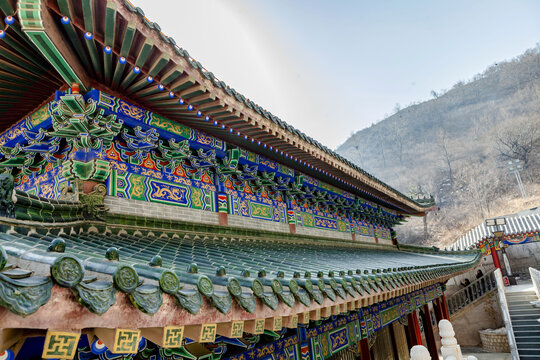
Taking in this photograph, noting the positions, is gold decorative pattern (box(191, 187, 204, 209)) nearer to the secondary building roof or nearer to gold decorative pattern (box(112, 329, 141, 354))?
gold decorative pattern (box(112, 329, 141, 354))

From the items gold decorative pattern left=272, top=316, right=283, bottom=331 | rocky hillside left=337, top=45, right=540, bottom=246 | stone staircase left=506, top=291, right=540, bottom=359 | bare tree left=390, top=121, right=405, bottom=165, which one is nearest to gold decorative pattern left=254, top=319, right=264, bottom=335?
gold decorative pattern left=272, top=316, right=283, bottom=331

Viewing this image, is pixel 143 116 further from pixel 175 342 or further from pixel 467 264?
pixel 467 264

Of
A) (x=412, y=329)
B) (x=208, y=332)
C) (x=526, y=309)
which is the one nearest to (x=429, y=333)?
(x=412, y=329)

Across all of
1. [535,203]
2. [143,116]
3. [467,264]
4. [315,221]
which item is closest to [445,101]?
[535,203]

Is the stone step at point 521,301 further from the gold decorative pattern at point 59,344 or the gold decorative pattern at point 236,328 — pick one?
the gold decorative pattern at point 59,344

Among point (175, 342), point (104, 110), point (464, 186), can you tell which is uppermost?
point (464, 186)

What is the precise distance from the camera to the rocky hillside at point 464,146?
147 ft

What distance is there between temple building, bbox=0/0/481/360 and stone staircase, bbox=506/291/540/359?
959 cm

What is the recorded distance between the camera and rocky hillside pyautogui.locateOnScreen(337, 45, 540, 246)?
1766 inches

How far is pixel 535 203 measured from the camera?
37812 millimetres

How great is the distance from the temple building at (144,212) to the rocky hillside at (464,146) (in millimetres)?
34761

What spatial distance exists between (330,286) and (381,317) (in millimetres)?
4213

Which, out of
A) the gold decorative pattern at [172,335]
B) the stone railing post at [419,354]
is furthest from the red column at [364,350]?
the gold decorative pattern at [172,335]

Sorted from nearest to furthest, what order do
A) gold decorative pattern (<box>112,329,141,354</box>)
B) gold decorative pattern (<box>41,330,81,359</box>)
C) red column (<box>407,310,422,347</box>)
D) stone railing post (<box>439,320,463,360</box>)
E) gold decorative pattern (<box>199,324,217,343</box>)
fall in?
gold decorative pattern (<box>41,330,81,359</box>) → gold decorative pattern (<box>112,329,141,354</box>) → gold decorative pattern (<box>199,324,217,343</box>) → stone railing post (<box>439,320,463,360</box>) → red column (<box>407,310,422,347</box>)
